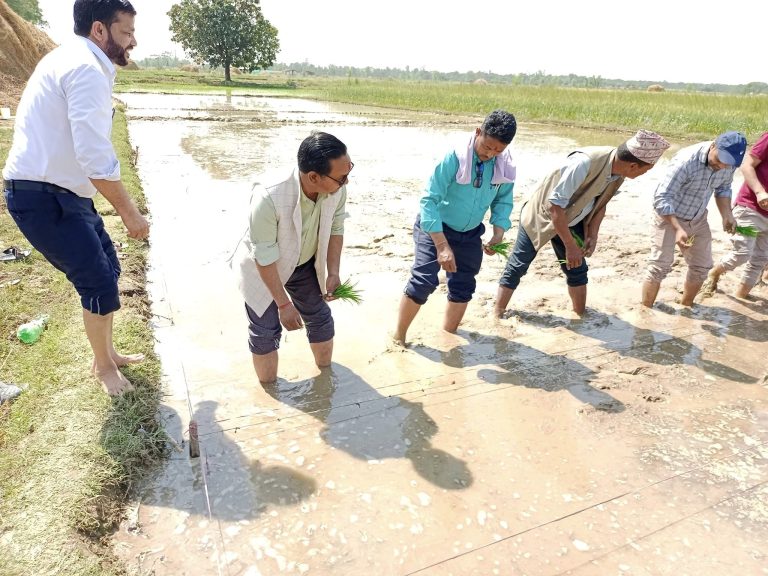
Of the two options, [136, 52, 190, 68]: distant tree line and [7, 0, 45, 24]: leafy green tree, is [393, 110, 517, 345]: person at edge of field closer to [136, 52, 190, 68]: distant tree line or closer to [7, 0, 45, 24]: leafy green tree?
[7, 0, 45, 24]: leafy green tree

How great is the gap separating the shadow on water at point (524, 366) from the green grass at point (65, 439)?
1817mm

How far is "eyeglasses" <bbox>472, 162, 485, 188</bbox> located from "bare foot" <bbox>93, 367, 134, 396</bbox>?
7.33 feet

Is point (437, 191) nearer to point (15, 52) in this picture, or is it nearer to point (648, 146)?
point (648, 146)

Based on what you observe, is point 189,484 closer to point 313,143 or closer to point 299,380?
point 299,380

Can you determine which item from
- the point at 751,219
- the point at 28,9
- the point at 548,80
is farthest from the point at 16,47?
the point at 548,80

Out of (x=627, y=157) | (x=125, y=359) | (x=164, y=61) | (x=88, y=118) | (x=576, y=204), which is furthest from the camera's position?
(x=164, y=61)

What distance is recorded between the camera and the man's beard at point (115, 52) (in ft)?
7.36

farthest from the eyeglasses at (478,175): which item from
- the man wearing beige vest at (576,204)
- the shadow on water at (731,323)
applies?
the shadow on water at (731,323)

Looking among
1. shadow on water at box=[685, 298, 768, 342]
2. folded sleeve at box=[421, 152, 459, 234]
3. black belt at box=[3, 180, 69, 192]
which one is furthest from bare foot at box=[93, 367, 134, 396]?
shadow on water at box=[685, 298, 768, 342]

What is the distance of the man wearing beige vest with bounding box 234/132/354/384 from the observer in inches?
90.3

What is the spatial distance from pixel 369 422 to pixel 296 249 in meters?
1.01

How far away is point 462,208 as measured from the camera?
3205 mm

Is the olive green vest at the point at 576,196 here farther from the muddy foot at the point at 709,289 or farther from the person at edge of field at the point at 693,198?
the muddy foot at the point at 709,289

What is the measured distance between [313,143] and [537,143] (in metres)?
13.2
